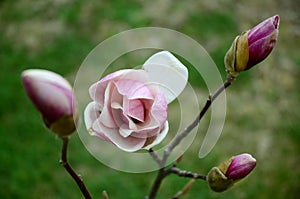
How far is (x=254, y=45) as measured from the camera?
0.49 m

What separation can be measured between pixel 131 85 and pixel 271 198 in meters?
1.29

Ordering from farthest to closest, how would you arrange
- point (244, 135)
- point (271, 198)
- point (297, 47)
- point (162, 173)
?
1. point (297, 47)
2. point (244, 135)
3. point (271, 198)
4. point (162, 173)

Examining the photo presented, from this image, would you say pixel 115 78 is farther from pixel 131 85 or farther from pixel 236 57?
pixel 236 57

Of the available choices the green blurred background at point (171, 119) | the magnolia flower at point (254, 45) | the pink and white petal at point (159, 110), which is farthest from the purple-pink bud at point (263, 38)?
the green blurred background at point (171, 119)

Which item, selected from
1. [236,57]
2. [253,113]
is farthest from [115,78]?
[253,113]

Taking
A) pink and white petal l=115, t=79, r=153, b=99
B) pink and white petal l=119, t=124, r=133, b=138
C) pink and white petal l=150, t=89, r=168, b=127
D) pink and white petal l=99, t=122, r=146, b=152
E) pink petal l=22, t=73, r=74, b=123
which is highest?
pink petal l=22, t=73, r=74, b=123

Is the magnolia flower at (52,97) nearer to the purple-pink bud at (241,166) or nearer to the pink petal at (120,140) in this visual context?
the pink petal at (120,140)

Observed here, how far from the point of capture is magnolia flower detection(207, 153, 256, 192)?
495 mm

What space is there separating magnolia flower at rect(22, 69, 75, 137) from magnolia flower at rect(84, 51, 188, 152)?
0.04 metres

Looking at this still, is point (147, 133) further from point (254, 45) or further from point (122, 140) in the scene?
point (254, 45)

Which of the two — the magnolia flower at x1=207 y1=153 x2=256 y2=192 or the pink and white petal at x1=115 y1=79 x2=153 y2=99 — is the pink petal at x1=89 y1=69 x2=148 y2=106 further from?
the magnolia flower at x1=207 y1=153 x2=256 y2=192

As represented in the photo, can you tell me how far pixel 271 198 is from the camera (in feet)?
5.38

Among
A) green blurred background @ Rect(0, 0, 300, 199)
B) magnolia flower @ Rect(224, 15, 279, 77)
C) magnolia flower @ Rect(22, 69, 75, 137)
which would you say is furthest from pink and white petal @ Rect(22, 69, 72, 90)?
green blurred background @ Rect(0, 0, 300, 199)

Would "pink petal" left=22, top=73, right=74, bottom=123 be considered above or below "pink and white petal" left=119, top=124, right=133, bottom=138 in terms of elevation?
above
